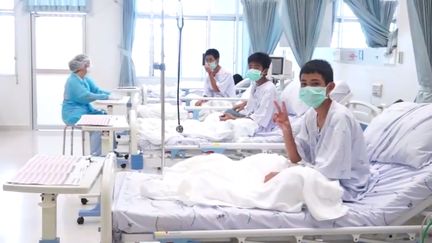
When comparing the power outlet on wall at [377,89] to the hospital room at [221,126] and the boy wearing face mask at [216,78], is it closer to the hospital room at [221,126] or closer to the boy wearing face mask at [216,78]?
the hospital room at [221,126]

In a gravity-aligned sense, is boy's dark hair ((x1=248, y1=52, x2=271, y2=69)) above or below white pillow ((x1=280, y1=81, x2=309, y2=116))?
above

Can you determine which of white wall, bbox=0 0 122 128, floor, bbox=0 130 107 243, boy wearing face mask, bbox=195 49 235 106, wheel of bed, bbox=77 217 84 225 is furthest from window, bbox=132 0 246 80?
wheel of bed, bbox=77 217 84 225

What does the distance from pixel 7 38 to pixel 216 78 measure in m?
3.73

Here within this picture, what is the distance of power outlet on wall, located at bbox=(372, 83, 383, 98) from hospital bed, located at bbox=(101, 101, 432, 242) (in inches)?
86.5

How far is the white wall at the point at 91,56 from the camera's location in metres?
7.89

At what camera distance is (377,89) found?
4.70 meters

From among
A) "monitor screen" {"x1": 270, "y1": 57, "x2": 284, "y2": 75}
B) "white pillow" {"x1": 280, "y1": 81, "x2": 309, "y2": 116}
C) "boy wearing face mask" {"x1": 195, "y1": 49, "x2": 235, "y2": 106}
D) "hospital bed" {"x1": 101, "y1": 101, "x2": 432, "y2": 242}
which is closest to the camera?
"hospital bed" {"x1": 101, "y1": 101, "x2": 432, "y2": 242}

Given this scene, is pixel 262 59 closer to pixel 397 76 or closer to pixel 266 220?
pixel 397 76

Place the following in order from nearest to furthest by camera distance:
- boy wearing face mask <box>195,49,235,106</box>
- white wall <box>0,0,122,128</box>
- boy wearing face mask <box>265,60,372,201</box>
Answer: boy wearing face mask <box>265,60,372,201</box>, boy wearing face mask <box>195,49,235,106</box>, white wall <box>0,0,122,128</box>

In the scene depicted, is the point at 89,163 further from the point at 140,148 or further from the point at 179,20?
the point at 140,148

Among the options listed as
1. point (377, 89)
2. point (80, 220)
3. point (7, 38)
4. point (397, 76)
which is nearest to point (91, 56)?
point (7, 38)

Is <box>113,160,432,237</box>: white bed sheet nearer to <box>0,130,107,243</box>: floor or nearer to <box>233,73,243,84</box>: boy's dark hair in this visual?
<box>0,130,107,243</box>: floor

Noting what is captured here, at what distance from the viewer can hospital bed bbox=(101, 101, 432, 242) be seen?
2.19m

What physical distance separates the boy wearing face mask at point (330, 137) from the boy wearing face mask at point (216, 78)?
344 centimetres
